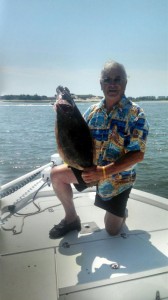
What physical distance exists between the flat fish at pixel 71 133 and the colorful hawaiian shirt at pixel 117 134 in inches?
25.7

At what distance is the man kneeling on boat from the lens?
334cm

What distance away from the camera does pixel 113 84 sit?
348 centimetres

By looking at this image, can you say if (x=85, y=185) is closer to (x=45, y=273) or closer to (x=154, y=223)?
(x=45, y=273)

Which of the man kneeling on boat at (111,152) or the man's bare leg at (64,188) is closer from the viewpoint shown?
the man kneeling on boat at (111,152)

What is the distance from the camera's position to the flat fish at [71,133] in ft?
8.08

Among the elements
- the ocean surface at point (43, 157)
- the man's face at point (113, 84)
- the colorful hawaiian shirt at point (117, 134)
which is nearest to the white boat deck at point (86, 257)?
the colorful hawaiian shirt at point (117, 134)

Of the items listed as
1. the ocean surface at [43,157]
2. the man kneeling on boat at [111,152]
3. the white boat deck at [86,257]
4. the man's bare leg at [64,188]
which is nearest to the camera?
the white boat deck at [86,257]

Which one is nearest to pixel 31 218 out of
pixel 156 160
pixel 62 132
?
pixel 62 132

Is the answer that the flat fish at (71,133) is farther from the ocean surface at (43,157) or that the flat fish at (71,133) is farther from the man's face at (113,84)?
the ocean surface at (43,157)

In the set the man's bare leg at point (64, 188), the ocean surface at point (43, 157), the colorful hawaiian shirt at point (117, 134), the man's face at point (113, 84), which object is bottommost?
the ocean surface at point (43, 157)

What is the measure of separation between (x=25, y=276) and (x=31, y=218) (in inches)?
55.8

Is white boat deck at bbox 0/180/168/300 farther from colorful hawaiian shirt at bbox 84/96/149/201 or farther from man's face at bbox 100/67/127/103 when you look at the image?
man's face at bbox 100/67/127/103

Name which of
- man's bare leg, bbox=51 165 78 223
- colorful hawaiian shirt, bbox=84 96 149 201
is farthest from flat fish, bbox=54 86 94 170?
man's bare leg, bbox=51 165 78 223

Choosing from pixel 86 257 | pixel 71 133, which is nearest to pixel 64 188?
pixel 86 257
